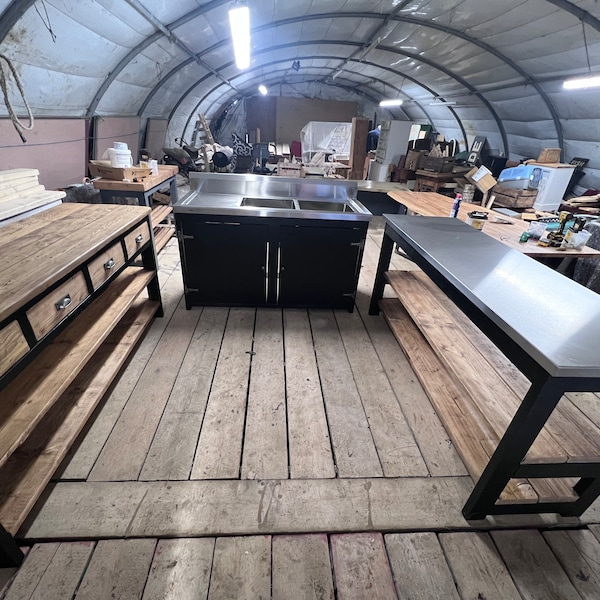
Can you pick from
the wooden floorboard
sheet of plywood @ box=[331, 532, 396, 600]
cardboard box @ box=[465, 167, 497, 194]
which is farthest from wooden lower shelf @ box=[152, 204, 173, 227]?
cardboard box @ box=[465, 167, 497, 194]

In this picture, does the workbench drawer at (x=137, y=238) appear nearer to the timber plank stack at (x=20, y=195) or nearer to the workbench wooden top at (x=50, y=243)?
the workbench wooden top at (x=50, y=243)

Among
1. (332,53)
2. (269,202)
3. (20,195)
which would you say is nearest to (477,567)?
(269,202)

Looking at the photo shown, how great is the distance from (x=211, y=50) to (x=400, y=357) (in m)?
5.49

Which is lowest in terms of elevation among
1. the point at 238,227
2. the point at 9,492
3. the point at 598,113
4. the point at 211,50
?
the point at 9,492

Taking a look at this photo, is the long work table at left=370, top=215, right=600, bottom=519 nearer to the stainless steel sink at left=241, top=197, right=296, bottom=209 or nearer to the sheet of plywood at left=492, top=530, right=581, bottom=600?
the sheet of plywood at left=492, top=530, right=581, bottom=600

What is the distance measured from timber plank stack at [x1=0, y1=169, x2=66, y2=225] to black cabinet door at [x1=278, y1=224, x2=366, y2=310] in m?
1.46

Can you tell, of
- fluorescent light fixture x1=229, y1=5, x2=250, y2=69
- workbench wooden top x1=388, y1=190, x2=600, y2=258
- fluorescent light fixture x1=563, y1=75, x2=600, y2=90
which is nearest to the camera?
workbench wooden top x1=388, y1=190, x2=600, y2=258

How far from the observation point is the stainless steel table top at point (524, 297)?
0.94 meters

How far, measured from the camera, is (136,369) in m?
1.95

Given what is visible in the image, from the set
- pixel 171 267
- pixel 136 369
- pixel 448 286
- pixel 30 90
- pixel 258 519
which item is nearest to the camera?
pixel 258 519

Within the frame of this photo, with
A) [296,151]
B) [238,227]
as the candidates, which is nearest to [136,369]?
[238,227]

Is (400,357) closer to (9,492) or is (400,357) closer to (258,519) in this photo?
(258,519)

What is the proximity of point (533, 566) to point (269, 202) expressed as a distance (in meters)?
2.71

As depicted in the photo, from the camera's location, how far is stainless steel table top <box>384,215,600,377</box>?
37.1 inches
